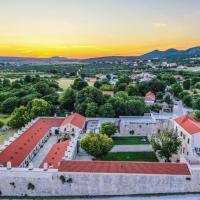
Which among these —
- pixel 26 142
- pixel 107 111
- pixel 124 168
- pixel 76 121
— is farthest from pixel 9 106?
pixel 124 168

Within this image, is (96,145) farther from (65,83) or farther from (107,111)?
(65,83)

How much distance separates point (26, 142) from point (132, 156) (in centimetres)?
1648

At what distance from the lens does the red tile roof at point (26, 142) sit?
38844 mm

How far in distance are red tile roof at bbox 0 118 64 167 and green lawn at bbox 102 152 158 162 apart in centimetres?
1169

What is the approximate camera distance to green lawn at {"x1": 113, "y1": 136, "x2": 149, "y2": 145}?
52756 mm

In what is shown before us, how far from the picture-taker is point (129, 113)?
65.8 meters

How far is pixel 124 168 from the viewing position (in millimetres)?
34625

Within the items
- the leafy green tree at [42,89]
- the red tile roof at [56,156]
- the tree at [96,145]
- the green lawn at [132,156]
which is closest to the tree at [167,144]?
the green lawn at [132,156]

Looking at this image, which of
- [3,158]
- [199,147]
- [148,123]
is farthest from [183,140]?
[3,158]

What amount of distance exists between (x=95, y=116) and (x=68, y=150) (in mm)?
23541

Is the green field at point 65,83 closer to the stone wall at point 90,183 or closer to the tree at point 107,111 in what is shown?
the tree at point 107,111

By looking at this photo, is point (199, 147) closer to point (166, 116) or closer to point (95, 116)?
point (166, 116)

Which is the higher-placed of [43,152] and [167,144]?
[167,144]

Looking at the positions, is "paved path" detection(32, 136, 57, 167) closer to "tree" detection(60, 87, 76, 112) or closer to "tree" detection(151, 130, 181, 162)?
"tree" detection(151, 130, 181, 162)
